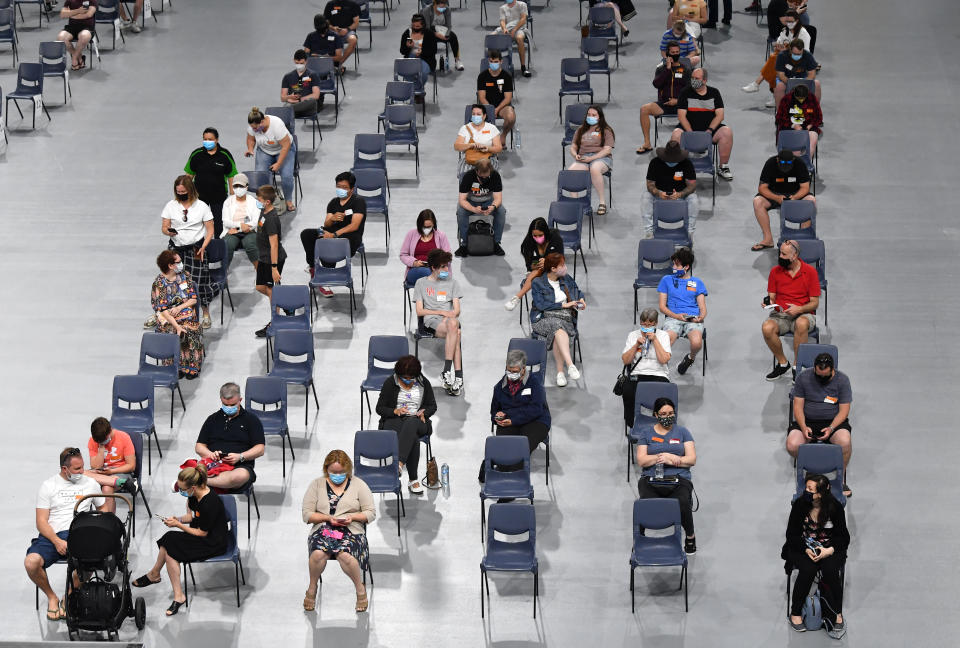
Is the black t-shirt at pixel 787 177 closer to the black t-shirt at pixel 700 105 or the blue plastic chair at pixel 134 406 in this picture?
the black t-shirt at pixel 700 105

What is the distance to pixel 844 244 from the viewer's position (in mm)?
16453

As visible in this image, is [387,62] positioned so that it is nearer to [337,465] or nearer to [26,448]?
[26,448]

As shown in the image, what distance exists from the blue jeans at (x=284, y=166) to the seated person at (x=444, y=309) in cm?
363

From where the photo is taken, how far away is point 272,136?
1725 centimetres

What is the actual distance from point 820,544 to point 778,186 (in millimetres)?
6415

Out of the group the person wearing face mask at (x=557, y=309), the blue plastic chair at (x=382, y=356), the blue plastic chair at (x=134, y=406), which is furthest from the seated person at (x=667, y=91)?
the blue plastic chair at (x=134, y=406)

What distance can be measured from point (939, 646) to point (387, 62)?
44.3 feet

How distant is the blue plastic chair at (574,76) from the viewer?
64.2 ft

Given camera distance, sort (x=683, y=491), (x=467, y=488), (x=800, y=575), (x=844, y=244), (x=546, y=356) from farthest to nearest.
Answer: (x=844, y=244), (x=546, y=356), (x=467, y=488), (x=683, y=491), (x=800, y=575)

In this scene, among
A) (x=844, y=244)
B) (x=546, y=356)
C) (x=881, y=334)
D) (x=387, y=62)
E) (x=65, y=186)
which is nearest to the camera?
(x=546, y=356)

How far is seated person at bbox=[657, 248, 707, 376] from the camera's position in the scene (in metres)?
14.0

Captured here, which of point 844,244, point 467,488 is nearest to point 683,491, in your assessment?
point 467,488

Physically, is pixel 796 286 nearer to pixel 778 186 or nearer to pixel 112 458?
pixel 778 186

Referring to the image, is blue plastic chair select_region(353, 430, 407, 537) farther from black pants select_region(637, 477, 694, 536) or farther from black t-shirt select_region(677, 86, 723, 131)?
black t-shirt select_region(677, 86, 723, 131)
